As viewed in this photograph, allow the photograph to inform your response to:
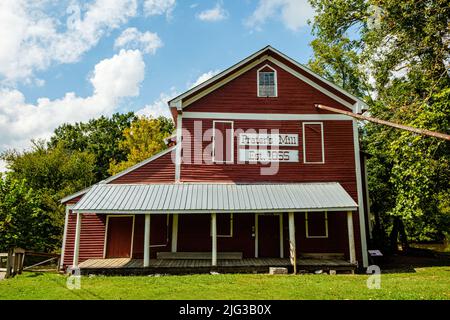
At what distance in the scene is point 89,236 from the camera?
14773mm

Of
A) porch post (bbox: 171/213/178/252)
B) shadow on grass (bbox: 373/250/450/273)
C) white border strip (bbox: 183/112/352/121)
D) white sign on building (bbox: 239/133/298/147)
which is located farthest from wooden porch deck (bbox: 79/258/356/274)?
white border strip (bbox: 183/112/352/121)

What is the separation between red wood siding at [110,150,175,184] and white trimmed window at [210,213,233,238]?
9.09 ft

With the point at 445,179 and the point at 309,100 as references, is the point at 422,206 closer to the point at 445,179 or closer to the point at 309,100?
the point at 445,179

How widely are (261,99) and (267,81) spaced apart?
987mm

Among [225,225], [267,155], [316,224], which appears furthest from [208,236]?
[316,224]

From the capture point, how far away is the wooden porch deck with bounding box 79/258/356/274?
11820 mm

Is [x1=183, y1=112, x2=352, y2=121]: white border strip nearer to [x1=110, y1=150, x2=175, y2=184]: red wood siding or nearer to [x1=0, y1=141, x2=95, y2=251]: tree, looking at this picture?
[x1=110, y1=150, x2=175, y2=184]: red wood siding

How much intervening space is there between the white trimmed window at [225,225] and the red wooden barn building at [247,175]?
0.15 ft

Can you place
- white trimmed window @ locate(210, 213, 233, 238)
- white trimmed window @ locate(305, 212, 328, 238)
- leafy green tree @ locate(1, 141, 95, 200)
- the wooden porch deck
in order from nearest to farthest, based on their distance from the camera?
1. the wooden porch deck
2. white trimmed window @ locate(210, 213, 233, 238)
3. white trimmed window @ locate(305, 212, 328, 238)
4. leafy green tree @ locate(1, 141, 95, 200)

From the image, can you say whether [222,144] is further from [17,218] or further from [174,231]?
[17,218]

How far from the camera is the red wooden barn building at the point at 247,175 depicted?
14.1m

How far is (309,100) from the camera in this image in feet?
50.3

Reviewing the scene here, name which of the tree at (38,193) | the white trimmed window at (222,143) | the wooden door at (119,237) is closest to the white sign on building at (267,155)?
the white trimmed window at (222,143)
